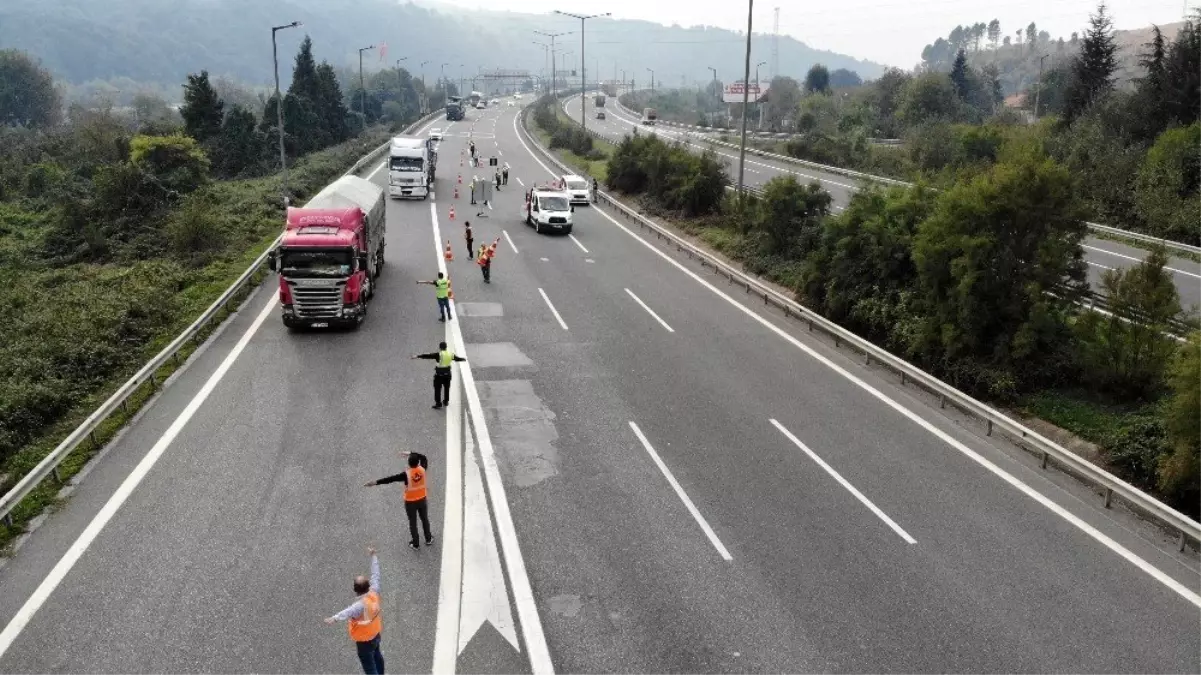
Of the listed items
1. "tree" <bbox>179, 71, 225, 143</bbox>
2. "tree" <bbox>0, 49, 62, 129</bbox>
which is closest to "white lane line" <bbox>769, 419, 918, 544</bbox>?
"tree" <bbox>179, 71, 225, 143</bbox>

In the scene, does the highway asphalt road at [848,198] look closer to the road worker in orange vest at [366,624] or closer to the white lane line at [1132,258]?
the white lane line at [1132,258]

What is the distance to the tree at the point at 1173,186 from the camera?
1379 inches

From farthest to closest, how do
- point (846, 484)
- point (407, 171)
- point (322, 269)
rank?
point (407, 171) < point (322, 269) < point (846, 484)

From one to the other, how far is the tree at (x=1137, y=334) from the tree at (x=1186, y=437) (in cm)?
334

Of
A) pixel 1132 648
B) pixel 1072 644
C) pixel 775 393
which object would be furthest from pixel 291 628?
pixel 775 393

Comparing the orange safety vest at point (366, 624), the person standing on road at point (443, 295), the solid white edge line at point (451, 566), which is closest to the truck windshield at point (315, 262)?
the person standing on road at point (443, 295)

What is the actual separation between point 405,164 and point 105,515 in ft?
122

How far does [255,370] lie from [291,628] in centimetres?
1040

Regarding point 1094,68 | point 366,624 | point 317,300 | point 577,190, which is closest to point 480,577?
point 366,624

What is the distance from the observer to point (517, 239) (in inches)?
1479

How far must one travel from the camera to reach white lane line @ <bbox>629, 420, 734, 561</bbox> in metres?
11.9

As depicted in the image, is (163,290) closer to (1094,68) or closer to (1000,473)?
(1000,473)

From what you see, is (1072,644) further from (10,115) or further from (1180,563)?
(10,115)

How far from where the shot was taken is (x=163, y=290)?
24984mm
